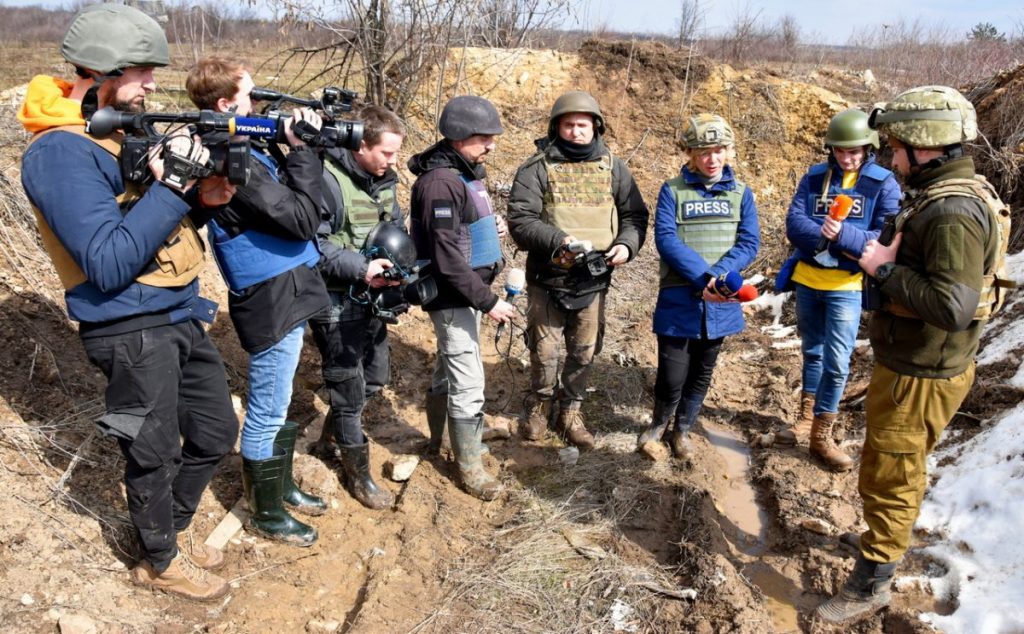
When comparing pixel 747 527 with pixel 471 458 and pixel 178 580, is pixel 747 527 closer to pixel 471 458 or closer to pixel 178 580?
pixel 471 458

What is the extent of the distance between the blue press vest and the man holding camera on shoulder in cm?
37

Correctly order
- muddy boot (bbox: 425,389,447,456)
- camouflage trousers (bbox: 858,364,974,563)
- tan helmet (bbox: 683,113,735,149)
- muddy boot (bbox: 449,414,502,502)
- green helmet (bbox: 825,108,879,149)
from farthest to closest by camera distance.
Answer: muddy boot (bbox: 425,389,447,456)
green helmet (bbox: 825,108,879,149)
muddy boot (bbox: 449,414,502,502)
tan helmet (bbox: 683,113,735,149)
camouflage trousers (bbox: 858,364,974,563)

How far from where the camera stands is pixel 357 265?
344 centimetres

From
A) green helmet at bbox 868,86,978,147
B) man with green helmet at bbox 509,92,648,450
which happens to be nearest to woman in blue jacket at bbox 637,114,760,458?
man with green helmet at bbox 509,92,648,450

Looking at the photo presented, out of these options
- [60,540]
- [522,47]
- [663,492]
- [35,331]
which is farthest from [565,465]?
[522,47]

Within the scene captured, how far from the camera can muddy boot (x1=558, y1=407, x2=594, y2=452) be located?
4633 mm

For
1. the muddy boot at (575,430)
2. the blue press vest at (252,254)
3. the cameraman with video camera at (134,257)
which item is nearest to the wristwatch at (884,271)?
the muddy boot at (575,430)

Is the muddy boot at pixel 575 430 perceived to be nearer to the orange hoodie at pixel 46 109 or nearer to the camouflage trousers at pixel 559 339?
the camouflage trousers at pixel 559 339

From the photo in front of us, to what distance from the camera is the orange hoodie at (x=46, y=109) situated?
7.58 feet

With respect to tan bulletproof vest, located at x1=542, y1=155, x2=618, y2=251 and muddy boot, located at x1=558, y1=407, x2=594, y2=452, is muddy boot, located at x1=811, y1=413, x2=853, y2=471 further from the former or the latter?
tan bulletproof vest, located at x1=542, y1=155, x2=618, y2=251

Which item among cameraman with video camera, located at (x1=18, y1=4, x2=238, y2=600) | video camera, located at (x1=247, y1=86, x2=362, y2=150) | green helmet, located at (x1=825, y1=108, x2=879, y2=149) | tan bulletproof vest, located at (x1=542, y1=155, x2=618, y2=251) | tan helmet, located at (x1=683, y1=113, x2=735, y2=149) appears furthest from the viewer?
tan bulletproof vest, located at (x1=542, y1=155, x2=618, y2=251)

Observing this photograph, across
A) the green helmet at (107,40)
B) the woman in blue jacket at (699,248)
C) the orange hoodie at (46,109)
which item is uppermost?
the green helmet at (107,40)

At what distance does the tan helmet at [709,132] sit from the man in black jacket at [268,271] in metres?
2.07

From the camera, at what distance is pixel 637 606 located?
323 centimetres
